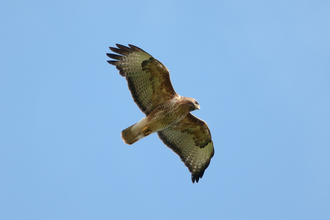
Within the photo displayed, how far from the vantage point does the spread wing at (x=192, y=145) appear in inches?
444

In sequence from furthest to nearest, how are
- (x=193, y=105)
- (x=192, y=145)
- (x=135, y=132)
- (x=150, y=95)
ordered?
(x=192, y=145), (x=150, y=95), (x=135, y=132), (x=193, y=105)

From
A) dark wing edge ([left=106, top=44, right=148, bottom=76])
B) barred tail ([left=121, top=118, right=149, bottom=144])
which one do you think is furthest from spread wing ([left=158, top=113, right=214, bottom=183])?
dark wing edge ([left=106, top=44, right=148, bottom=76])

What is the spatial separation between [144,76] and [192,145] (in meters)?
2.41

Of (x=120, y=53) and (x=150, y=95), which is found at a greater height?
(x=120, y=53)

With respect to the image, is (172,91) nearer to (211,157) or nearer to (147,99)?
(147,99)

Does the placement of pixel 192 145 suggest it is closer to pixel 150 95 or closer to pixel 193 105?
pixel 193 105

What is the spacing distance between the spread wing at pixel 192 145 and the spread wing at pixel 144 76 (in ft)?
3.54

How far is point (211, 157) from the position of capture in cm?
1155

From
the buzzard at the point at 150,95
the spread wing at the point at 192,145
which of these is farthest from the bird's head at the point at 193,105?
the spread wing at the point at 192,145

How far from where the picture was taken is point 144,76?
1041 cm

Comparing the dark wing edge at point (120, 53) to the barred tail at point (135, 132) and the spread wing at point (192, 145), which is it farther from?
the spread wing at point (192, 145)

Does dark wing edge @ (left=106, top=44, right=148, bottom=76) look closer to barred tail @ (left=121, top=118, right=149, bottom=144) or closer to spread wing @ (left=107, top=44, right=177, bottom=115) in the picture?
spread wing @ (left=107, top=44, right=177, bottom=115)

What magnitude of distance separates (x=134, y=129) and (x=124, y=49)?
1952 millimetres

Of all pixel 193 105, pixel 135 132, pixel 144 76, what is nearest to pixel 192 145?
pixel 193 105
